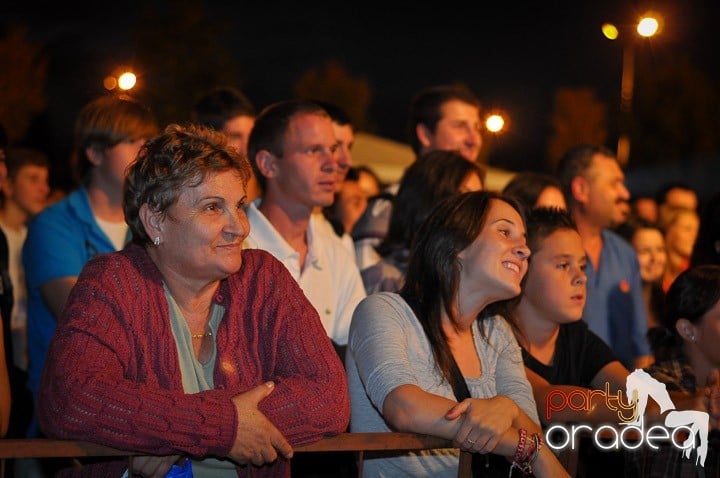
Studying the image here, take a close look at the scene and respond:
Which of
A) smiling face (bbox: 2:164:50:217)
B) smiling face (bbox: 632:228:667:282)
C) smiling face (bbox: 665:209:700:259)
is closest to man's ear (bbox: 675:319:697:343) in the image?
smiling face (bbox: 632:228:667:282)

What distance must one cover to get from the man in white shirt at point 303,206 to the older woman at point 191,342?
1229 mm

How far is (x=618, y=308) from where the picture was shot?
629 cm

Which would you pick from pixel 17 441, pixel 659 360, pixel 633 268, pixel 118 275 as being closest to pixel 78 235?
pixel 118 275

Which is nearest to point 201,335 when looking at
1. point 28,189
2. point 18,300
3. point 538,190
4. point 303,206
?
point 303,206

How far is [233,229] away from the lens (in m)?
3.48

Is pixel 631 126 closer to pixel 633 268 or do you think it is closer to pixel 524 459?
pixel 633 268

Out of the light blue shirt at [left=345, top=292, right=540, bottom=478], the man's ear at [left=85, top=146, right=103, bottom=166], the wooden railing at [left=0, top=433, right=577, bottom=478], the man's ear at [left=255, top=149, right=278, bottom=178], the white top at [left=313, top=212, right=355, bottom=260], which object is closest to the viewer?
the wooden railing at [left=0, top=433, right=577, bottom=478]

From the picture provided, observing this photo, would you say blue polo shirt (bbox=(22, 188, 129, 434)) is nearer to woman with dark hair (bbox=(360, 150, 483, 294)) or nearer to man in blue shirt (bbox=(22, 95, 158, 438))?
man in blue shirt (bbox=(22, 95, 158, 438))

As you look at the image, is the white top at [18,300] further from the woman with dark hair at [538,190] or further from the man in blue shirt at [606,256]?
the man in blue shirt at [606,256]

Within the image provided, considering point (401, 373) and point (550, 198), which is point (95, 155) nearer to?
point (401, 373)

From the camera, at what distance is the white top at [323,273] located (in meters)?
4.91

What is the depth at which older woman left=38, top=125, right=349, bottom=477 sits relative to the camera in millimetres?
2977

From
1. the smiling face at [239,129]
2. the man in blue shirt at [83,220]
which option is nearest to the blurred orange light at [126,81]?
the man in blue shirt at [83,220]

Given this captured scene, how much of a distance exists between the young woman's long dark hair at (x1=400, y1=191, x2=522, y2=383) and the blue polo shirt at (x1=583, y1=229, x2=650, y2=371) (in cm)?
222
